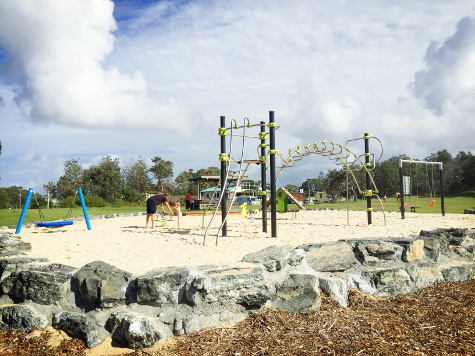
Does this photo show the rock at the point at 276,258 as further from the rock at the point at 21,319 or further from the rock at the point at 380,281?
the rock at the point at 21,319

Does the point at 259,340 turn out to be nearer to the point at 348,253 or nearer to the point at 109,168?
the point at 348,253

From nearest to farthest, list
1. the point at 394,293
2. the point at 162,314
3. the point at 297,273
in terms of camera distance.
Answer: the point at 162,314 < the point at 297,273 < the point at 394,293

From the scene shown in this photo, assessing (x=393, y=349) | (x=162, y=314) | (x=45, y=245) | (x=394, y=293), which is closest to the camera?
(x=393, y=349)

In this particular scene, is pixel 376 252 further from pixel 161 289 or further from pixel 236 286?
pixel 161 289

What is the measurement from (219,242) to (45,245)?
3.57 m

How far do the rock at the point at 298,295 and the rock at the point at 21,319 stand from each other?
2.84 metres

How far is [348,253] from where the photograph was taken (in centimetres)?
577

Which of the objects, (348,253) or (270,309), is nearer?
(270,309)

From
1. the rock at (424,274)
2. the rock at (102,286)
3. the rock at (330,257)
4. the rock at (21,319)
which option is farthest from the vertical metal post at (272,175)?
the rock at (21,319)

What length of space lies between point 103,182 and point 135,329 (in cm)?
3485

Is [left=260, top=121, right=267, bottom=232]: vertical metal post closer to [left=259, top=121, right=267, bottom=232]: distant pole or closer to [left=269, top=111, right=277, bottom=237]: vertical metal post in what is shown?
[left=259, top=121, right=267, bottom=232]: distant pole

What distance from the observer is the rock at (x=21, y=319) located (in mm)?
4223

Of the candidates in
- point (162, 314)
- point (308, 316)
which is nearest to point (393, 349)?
point (308, 316)

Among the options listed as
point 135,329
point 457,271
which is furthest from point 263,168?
point 135,329
